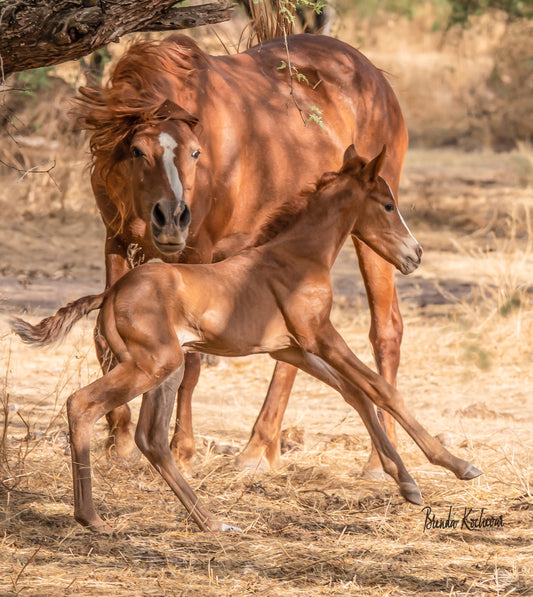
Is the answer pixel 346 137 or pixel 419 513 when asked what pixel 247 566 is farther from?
pixel 346 137

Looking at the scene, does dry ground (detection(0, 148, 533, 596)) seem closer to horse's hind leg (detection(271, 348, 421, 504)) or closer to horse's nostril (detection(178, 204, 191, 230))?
horse's hind leg (detection(271, 348, 421, 504))

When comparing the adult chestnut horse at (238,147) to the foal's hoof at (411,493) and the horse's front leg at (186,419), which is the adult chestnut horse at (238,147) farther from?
the foal's hoof at (411,493)

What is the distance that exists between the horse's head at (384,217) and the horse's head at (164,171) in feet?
2.67

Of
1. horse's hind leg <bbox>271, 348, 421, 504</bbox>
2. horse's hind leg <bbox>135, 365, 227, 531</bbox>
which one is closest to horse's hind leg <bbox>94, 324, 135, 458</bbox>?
horse's hind leg <bbox>135, 365, 227, 531</bbox>

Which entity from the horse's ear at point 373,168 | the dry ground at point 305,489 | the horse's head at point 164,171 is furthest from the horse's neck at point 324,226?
the dry ground at point 305,489

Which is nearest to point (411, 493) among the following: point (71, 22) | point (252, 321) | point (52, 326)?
point (252, 321)

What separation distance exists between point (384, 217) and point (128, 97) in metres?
1.35

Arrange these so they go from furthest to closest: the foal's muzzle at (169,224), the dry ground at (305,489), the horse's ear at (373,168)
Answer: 1. the horse's ear at (373,168)
2. the foal's muzzle at (169,224)
3. the dry ground at (305,489)

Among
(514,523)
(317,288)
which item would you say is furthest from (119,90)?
(514,523)

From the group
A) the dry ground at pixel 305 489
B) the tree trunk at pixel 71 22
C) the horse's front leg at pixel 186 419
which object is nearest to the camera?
the dry ground at pixel 305 489

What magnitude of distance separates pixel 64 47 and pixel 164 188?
0.73 metres

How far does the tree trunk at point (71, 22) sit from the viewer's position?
4.03 meters

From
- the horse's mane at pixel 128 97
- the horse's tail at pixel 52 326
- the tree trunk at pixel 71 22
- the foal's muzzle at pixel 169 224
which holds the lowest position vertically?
the horse's tail at pixel 52 326

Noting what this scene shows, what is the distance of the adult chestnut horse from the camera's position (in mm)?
4719
